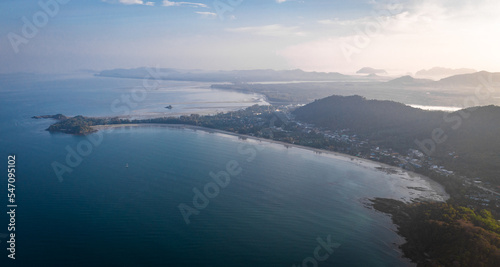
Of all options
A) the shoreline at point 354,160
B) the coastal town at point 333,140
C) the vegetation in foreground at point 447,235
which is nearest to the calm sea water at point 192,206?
the vegetation in foreground at point 447,235

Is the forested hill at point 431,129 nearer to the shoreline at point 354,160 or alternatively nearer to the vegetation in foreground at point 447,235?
the shoreline at point 354,160

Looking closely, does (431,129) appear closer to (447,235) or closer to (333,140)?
(333,140)

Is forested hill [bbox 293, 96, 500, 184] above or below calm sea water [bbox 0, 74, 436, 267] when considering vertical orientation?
above

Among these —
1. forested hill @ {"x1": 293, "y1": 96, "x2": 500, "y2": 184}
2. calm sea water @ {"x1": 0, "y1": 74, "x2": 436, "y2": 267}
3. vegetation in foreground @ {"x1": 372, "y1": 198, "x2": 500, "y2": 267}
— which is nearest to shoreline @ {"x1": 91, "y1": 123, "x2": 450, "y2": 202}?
calm sea water @ {"x1": 0, "y1": 74, "x2": 436, "y2": 267}

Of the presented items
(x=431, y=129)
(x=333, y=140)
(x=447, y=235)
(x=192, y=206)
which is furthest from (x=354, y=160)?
(x=192, y=206)

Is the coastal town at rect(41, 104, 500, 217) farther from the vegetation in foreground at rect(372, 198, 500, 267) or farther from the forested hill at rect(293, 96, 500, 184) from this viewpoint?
the vegetation in foreground at rect(372, 198, 500, 267)

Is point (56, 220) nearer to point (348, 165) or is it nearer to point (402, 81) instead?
point (348, 165)

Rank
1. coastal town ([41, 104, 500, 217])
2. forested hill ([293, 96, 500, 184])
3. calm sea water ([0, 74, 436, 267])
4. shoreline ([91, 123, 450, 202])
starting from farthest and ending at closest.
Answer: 1. forested hill ([293, 96, 500, 184])
2. shoreline ([91, 123, 450, 202])
3. coastal town ([41, 104, 500, 217])
4. calm sea water ([0, 74, 436, 267])

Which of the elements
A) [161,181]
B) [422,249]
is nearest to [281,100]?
[161,181]
